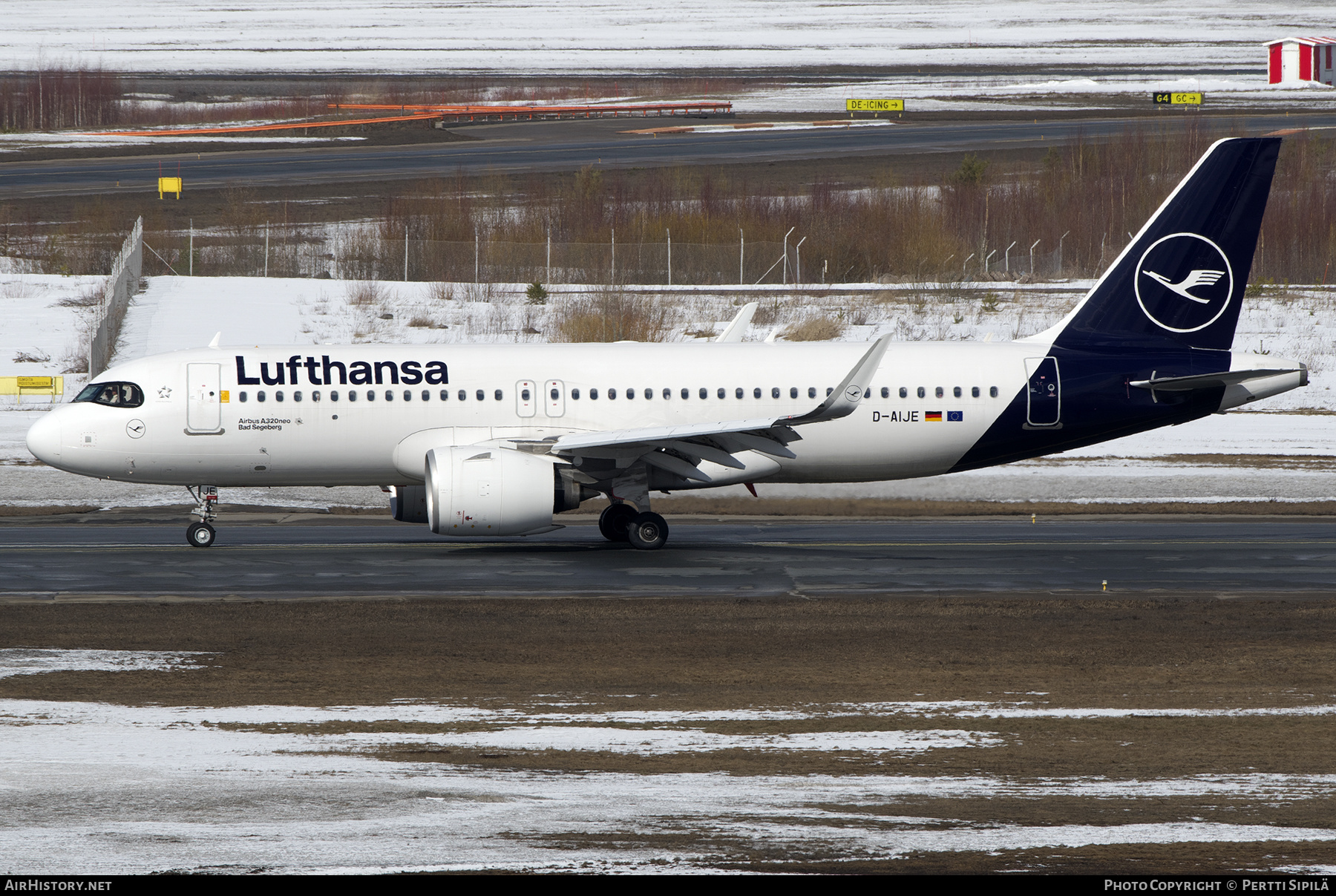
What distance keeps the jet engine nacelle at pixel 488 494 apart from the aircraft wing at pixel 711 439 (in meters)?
1.10

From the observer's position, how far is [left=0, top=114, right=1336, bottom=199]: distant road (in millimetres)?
77562

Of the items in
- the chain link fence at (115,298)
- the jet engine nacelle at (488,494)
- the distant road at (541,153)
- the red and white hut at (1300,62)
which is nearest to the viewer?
the jet engine nacelle at (488,494)

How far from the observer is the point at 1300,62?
128125 millimetres

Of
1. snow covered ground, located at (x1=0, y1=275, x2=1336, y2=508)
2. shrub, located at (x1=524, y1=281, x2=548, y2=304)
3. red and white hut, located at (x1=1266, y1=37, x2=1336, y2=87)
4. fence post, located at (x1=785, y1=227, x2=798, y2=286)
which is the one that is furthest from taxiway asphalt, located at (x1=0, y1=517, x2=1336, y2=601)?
red and white hut, located at (x1=1266, y1=37, x2=1336, y2=87)

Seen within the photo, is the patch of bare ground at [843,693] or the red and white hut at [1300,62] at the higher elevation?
the red and white hut at [1300,62]

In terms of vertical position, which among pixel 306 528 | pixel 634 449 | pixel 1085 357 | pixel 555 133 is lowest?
pixel 306 528

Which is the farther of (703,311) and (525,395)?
(703,311)

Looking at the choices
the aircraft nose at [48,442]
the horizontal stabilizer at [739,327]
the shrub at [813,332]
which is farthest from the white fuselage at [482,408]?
the shrub at [813,332]

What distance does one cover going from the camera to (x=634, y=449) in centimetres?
2758

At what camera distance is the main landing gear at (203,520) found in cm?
2859

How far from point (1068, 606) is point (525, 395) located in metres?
11.0

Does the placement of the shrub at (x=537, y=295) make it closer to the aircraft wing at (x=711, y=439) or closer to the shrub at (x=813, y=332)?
the shrub at (x=813, y=332)
